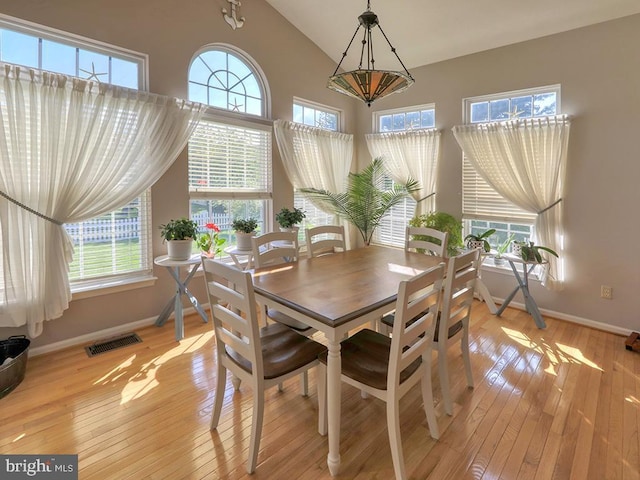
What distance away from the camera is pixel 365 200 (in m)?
4.47

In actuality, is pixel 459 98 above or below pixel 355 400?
above

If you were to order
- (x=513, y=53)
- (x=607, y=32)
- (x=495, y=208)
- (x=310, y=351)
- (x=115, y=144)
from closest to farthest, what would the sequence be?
(x=310, y=351) → (x=115, y=144) → (x=607, y=32) → (x=513, y=53) → (x=495, y=208)

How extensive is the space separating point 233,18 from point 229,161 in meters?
1.52

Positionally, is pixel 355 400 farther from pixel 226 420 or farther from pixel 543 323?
pixel 543 323

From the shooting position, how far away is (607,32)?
306 cm

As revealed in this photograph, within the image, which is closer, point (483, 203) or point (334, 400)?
point (334, 400)

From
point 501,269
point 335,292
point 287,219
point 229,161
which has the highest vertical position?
point 229,161

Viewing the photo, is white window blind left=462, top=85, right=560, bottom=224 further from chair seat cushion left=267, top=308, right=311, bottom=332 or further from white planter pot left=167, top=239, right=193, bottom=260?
white planter pot left=167, top=239, right=193, bottom=260

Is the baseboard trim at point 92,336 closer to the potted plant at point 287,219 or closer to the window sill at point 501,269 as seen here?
the potted plant at point 287,219

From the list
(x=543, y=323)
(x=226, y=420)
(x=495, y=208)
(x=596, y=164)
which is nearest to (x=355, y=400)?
(x=226, y=420)

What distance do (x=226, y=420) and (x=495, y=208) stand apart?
3551 mm

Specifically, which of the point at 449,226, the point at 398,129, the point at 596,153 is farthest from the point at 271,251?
the point at 596,153

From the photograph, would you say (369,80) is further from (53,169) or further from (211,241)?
(53,169)

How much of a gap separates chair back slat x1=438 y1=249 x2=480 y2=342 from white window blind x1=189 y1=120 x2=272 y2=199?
2.63m
